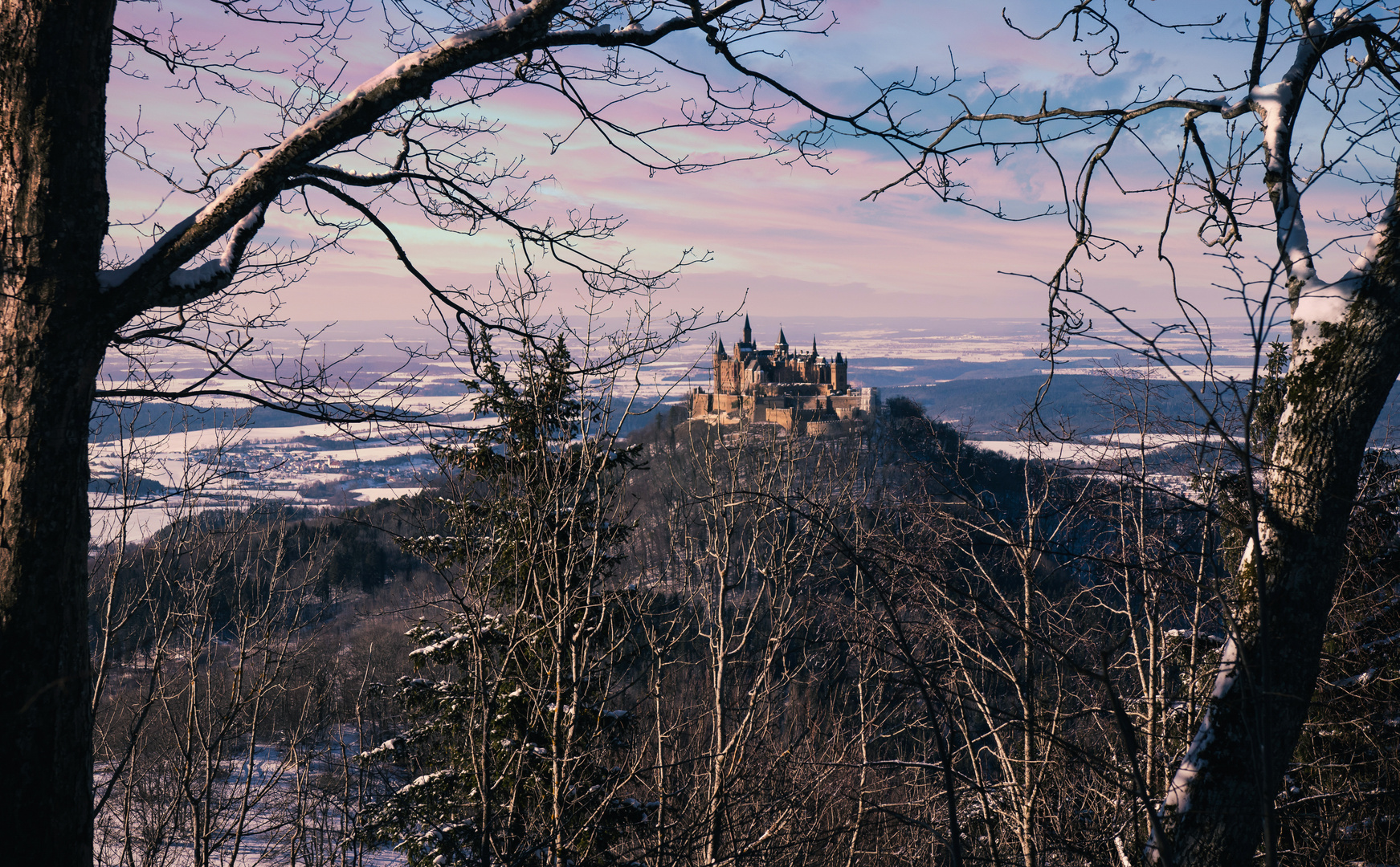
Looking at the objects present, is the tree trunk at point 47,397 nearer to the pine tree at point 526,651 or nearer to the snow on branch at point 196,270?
the snow on branch at point 196,270

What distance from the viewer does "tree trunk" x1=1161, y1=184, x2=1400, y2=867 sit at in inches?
99.8

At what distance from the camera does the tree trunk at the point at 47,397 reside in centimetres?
230

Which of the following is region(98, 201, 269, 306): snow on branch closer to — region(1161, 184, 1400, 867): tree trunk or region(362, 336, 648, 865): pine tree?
region(362, 336, 648, 865): pine tree

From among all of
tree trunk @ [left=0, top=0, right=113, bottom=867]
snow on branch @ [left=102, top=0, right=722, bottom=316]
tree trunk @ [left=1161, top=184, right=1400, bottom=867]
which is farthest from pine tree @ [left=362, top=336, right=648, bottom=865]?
tree trunk @ [left=1161, top=184, right=1400, bottom=867]

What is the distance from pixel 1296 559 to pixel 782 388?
72295 millimetres

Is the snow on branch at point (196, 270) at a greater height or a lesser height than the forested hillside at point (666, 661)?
greater

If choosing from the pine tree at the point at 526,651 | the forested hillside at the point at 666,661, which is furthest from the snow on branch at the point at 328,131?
the pine tree at the point at 526,651

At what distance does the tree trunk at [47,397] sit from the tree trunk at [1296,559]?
351cm

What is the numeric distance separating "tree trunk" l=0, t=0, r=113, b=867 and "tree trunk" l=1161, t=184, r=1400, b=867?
3.51 metres

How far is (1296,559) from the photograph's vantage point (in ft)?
8.75

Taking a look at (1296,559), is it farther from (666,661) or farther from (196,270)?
(666,661)

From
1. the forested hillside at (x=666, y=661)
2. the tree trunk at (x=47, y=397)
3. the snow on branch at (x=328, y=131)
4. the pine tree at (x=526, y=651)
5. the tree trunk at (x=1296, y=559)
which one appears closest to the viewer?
the tree trunk at (x=47, y=397)

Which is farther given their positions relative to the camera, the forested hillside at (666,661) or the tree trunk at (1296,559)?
the forested hillside at (666,661)

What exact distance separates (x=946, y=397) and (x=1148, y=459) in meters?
91.9
